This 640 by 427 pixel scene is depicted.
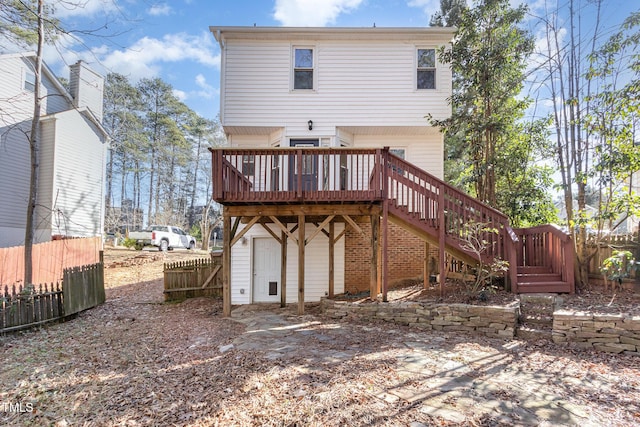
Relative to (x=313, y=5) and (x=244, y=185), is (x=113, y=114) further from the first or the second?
(x=244, y=185)

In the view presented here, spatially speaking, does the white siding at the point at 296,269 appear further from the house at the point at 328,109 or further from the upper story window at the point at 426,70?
the upper story window at the point at 426,70

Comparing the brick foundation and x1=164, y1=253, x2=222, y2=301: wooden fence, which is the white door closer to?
x1=164, y1=253, x2=222, y2=301: wooden fence

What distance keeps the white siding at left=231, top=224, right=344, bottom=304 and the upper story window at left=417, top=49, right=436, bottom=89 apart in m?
5.19

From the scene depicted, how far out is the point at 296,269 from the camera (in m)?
9.98

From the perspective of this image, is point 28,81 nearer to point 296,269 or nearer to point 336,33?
point 336,33

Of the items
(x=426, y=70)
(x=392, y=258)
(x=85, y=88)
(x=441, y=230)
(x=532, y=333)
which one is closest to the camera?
(x=532, y=333)

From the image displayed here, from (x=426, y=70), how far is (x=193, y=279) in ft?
33.1

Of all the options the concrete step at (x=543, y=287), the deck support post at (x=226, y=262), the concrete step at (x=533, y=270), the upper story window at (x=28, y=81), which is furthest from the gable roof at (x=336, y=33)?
the upper story window at (x=28, y=81)

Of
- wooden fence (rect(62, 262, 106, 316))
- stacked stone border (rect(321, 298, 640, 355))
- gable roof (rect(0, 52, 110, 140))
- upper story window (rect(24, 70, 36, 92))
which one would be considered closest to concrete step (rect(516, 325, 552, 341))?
stacked stone border (rect(321, 298, 640, 355))

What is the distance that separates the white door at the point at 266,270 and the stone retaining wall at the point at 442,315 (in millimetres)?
3028

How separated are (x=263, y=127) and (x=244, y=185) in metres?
2.67

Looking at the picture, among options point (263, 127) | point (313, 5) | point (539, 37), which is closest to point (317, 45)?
point (313, 5)

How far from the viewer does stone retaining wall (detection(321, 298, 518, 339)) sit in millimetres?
6082

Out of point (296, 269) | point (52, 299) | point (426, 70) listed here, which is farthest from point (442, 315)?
point (52, 299)
